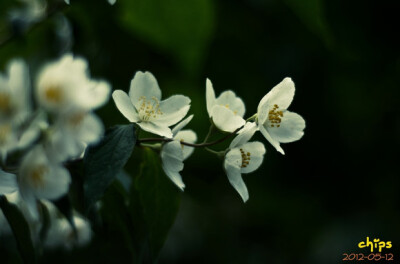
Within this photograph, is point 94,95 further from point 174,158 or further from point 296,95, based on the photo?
point 296,95

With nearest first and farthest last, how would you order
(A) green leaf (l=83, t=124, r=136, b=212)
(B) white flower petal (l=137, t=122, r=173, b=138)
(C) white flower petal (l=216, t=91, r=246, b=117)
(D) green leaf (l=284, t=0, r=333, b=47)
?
(A) green leaf (l=83, t=124, r=136, b=212) < (B) white flower petal (l=137, t=122, r=173, b=138) < (C) white flower petal (l=216, t=91, r=246, b=117) < (D) green leaf (l=284, t=0, r=333, b=47)

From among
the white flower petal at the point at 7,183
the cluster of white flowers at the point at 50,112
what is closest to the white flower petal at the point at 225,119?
the cluster of white flowers at the point at 50,112

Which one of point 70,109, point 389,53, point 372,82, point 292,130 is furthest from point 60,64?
point 372,82

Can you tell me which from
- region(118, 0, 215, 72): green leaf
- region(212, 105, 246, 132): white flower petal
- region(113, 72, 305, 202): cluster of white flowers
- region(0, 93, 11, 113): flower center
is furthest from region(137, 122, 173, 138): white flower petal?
region(118, 0, 215, 72): green leaf

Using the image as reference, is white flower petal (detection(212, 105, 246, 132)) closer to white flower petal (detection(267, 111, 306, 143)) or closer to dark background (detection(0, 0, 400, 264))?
white flower petal (detection(267, 111, 306, 143))

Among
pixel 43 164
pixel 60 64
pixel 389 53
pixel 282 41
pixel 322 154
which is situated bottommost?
pixel 43 164

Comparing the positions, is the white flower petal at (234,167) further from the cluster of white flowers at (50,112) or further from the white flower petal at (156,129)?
the cluster of white flowers at (50,112)

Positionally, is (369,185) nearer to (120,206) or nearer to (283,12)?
(283,12)
